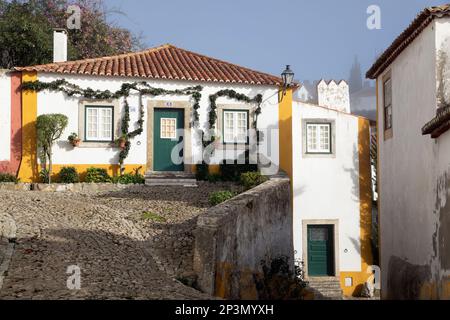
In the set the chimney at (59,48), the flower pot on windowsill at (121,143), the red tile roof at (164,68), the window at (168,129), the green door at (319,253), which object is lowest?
the green door at (319,253)

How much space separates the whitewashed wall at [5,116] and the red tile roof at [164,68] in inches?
23.1

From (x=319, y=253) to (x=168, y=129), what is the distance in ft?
20.3

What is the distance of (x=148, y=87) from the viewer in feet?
50.9

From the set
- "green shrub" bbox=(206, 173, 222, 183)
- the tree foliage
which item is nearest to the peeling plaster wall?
"green shrub" bbox=(206, 173, 222, 183)

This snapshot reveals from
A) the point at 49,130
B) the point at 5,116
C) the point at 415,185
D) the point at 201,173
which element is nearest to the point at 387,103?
the point at 415,185

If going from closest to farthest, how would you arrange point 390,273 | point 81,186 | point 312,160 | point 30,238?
1. point 30,238
2. point 390,273
3. point 81,186
4. point 312,160

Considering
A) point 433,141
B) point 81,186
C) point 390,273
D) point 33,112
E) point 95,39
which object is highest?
point 95,39

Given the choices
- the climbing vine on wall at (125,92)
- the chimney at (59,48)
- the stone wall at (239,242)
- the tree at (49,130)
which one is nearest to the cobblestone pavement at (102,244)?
the stone wall at (239,242)

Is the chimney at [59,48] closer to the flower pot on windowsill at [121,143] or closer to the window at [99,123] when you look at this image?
the window at [99,123]

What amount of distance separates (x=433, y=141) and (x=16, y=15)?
1786 centimetres

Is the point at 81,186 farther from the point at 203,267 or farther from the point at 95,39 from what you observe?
the point at 95,39

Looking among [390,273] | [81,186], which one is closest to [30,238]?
[81,186]

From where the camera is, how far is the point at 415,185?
10.3 m

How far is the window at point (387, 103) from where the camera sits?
41.4ft
